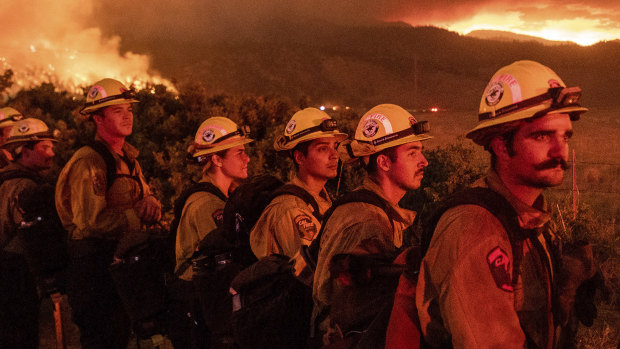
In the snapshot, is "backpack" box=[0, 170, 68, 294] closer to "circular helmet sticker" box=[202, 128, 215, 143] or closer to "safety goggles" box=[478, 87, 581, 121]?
"circular helmet sticker" box=[202, 128, 215, 143]

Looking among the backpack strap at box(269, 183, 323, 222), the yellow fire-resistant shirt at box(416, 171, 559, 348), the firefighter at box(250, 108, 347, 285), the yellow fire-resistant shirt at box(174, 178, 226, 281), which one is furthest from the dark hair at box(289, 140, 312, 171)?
the yellow fire-resistant shirt at box(416, 171, 559, 348)

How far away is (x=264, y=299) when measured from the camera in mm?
3270

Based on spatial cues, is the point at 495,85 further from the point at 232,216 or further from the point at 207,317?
the point at 207,317

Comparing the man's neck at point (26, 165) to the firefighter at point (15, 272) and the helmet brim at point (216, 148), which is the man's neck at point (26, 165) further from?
the helmet brim at point (216, 148)

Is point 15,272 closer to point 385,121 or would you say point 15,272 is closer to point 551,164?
point 385,121

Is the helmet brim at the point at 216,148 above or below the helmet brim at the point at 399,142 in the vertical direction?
above

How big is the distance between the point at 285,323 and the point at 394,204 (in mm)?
972

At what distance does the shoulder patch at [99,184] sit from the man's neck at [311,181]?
231 cm

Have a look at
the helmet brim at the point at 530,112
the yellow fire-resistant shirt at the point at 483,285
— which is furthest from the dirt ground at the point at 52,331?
the helmet brim at the point at 530,112

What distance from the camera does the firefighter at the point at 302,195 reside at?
3797 millimetres

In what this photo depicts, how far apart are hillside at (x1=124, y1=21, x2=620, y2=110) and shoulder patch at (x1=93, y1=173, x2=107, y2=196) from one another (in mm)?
61259

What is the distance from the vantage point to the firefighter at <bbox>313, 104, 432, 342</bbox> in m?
Result: 2.81

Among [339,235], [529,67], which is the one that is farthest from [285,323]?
[529,67]

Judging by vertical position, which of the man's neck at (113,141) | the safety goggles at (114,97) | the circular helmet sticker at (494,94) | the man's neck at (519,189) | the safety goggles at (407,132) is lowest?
the man's neck at (519,189)
